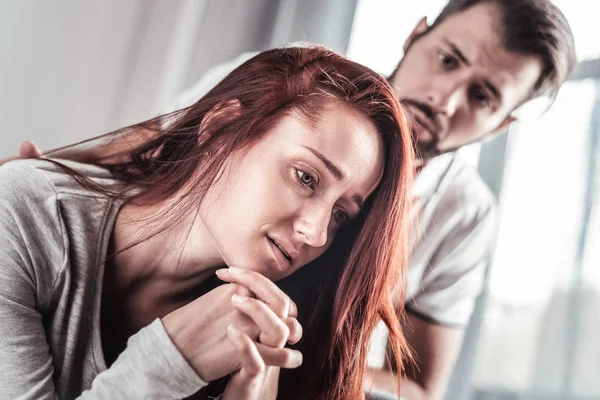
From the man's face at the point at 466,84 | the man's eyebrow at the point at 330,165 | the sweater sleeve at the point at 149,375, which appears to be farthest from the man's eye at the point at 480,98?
the sweater sleeve at the point at 149,375

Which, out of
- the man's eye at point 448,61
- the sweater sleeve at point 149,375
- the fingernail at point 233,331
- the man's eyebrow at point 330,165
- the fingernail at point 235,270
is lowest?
the sweater sleeve at point 149,375

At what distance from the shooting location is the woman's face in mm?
909

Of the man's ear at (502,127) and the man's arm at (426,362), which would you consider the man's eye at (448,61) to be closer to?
Result: the man's ear at (502,127)

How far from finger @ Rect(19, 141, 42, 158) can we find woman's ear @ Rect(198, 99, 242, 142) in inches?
10.6

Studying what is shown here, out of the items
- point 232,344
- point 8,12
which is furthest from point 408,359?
point 8,12

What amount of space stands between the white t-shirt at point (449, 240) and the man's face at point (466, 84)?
0.15ft

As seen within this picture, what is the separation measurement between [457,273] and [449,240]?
5 centimetres

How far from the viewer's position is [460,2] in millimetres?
1018

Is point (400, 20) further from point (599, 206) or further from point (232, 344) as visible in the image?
point (232, 344)

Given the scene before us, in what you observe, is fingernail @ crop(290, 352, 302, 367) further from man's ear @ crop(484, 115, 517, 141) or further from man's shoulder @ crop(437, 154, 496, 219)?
man's ear @ crop(484, 115, 517, 141)

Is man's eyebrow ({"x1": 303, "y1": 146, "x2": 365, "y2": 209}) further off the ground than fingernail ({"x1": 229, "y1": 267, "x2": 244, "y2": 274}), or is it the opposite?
man's eyebrow ({"x1": 303, "y1": 146, "x2": 365, "y2": 209})

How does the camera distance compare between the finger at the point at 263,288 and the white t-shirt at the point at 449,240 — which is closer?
the finger at the point at 263,288

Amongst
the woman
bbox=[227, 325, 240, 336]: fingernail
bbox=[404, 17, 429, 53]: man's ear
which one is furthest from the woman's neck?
bbox=[404, 17, 429, 53]: man's ear

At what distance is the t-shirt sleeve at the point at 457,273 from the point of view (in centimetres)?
98
